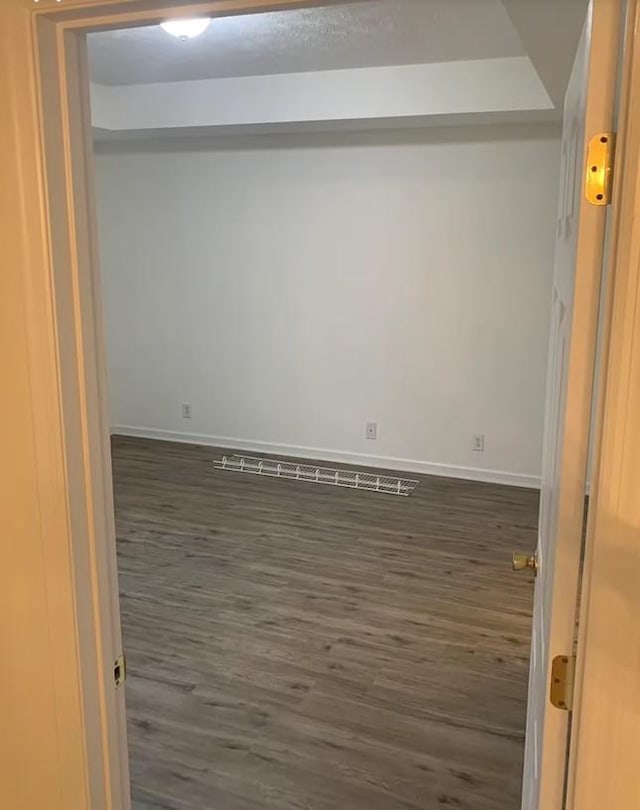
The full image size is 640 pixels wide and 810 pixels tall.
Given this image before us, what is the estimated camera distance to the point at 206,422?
6.07 meters

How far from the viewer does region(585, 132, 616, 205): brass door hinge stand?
0.88 m

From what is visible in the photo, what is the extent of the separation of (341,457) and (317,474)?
359 millimetres

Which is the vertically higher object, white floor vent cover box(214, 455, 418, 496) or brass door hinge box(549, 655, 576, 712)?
brass door hinge box(549, 655, 576, 712)

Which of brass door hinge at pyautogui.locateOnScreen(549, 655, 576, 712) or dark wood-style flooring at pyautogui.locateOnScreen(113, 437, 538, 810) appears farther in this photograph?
dark wood-style flooring at pyautogui.locateOnScreen(113, 437, 538, 810)

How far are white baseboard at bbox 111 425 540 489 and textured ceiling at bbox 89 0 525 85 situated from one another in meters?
2.65

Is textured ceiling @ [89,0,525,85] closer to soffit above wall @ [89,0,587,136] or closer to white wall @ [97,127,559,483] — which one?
soffit above wall @ [89,0,587,136]

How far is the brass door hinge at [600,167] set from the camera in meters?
0.88

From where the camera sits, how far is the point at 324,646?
3098mm

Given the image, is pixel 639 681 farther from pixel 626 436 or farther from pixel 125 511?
pixel 125 511

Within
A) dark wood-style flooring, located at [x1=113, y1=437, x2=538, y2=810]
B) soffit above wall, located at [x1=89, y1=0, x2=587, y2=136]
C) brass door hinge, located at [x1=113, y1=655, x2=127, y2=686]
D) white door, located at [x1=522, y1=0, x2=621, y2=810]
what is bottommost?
dark wood-style flooring, located at [x1=113, y1=437, x2=538, y2=810]

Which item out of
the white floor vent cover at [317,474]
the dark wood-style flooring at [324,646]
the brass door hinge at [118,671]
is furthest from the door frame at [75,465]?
the white floor vent cover at [317,474]

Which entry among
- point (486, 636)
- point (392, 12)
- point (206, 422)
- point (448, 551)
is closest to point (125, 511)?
point (206, 422)

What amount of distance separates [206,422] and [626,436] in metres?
5.34

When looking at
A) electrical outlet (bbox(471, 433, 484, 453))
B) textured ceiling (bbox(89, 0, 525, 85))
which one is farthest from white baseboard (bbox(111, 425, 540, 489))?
textured ceiling (bbox(89, 0, 525, 85))
